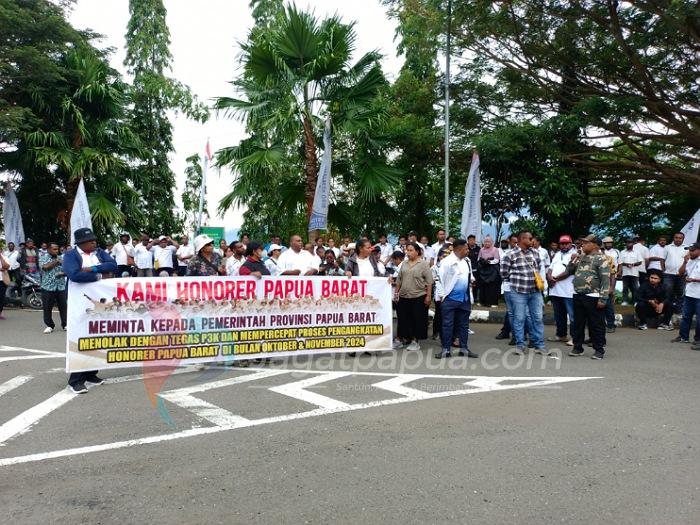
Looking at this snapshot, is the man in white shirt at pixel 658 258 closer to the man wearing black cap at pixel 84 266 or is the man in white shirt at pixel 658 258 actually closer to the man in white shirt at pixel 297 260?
the man in white shirt at pixel 297 260

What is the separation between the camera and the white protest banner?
6.99 meters

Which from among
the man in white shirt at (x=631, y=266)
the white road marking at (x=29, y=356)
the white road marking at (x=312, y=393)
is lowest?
the white road marking at (x=312, y=393)

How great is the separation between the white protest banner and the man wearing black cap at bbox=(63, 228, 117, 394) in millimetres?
135

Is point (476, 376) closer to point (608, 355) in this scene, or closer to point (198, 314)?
point (608, 355)

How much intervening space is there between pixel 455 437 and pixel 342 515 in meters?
1.67

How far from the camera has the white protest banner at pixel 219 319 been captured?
699 cm

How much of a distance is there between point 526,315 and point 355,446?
17.6 ft

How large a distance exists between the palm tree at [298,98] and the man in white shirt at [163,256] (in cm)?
230

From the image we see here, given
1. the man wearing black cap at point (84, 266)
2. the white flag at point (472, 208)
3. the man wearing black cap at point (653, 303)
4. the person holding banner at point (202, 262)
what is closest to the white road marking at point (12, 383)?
the man wearing black cap at point (84, 266)

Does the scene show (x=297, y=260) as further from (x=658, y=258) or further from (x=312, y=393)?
(x=658, y=258)

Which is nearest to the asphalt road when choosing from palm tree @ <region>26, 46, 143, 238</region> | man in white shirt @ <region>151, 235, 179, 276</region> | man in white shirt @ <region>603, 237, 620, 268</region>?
man in white shirt @ <region>603, 237, 620, 268</region>

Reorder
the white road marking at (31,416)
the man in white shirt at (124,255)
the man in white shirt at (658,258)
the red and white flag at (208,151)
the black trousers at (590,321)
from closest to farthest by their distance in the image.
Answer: the white road marking at (31,416), the black trousers at (590,321), the man in white shirt at (658,258), the man in white shirt at (124,255), the red and white flag at (208,151)

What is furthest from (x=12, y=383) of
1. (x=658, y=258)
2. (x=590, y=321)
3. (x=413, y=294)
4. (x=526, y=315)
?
(x=658, y=258)

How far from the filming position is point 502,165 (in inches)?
696
